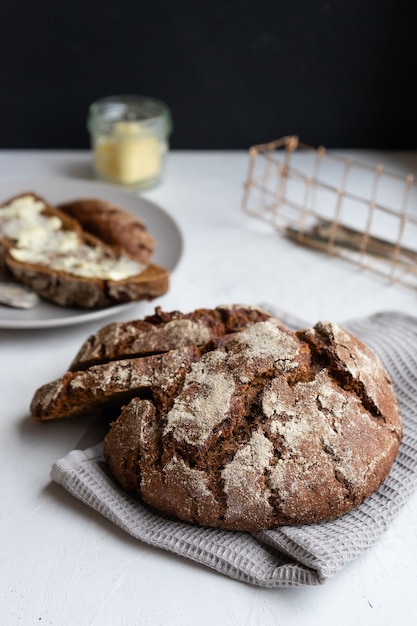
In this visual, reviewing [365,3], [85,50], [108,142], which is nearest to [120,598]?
[108,142]

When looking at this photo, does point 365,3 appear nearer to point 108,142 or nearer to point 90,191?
point 108,142

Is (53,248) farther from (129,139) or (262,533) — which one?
(262,533)

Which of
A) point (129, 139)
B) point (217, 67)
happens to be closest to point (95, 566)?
point (129, 139)

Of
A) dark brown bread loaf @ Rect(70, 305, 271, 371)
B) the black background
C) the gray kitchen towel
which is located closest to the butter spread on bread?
dark brown bread loaf @ Rect(70, 305, 271, 371)

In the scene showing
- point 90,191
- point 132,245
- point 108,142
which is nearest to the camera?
point 132,245

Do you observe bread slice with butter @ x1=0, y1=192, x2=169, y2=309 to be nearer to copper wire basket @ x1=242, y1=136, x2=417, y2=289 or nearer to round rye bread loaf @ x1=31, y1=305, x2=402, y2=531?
round rye bread loaf @ x1=31, y1=305, x2=402, y2=531

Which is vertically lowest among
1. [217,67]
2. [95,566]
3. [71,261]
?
[95,566]
